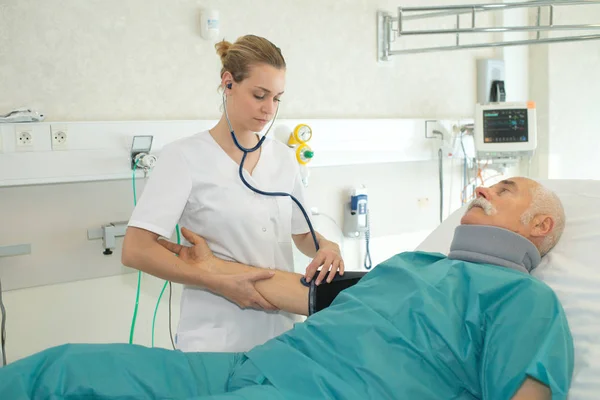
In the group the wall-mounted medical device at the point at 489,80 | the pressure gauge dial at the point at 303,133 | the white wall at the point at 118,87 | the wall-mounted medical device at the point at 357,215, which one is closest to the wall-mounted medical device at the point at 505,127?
the wall-mounted medical device at the point at 489,80

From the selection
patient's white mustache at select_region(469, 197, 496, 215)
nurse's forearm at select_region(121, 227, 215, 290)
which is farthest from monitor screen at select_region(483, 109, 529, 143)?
nurse's forearm at select_region(121, 227, 215, 290)

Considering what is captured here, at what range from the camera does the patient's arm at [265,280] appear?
1648mm

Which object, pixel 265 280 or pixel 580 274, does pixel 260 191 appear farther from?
pixel 580 274

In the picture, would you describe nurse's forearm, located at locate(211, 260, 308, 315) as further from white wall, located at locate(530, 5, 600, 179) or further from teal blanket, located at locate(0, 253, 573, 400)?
white wall, located at locate(530, 5, 600, 179)


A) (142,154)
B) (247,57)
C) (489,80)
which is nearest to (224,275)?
(247,57)

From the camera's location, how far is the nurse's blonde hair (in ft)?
5.49

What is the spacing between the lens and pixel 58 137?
211 centimetres

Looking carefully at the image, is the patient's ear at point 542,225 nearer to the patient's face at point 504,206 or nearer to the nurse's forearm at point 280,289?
the patient's face at point 504,206

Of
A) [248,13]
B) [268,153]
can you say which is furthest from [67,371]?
[248,13]

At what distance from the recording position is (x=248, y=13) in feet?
8.52

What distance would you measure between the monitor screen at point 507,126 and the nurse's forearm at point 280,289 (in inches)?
72.6

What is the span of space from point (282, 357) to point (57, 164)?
1.23 meters

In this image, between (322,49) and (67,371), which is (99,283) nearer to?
(67,371)

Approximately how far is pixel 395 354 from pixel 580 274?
2.00 feet
